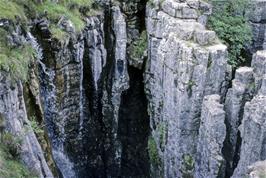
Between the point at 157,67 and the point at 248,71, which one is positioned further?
the point at 157,67

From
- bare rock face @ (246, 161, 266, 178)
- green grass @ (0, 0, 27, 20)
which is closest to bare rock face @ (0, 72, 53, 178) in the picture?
green grass @ (0, 0, 27, 20)

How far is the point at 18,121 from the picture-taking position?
42.6ft

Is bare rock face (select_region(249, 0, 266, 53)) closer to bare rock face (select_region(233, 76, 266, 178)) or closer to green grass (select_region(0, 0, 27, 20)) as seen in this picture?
bare rock face (select_region(233, 76, 266, 178))

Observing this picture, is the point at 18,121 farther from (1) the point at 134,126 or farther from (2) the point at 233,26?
(2) the point at 233,26

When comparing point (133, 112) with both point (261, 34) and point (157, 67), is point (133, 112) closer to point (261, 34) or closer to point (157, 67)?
point (157, 67)

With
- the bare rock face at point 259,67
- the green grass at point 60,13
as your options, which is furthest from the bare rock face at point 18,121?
the bare rock face at point 259,67

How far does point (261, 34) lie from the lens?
22125 millimetres

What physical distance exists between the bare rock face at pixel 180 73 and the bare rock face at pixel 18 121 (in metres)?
6.45

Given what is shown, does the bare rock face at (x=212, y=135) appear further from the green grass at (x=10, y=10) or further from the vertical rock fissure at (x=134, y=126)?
the green grass at (x=10, y=10)

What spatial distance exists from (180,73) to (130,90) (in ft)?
16.7

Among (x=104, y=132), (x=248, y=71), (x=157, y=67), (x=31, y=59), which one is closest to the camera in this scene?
(x=31, y=59)

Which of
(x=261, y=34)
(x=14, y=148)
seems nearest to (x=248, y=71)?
(x=261, y=34)

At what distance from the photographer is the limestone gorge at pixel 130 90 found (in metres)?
14.4

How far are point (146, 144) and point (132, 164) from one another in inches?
58.1
